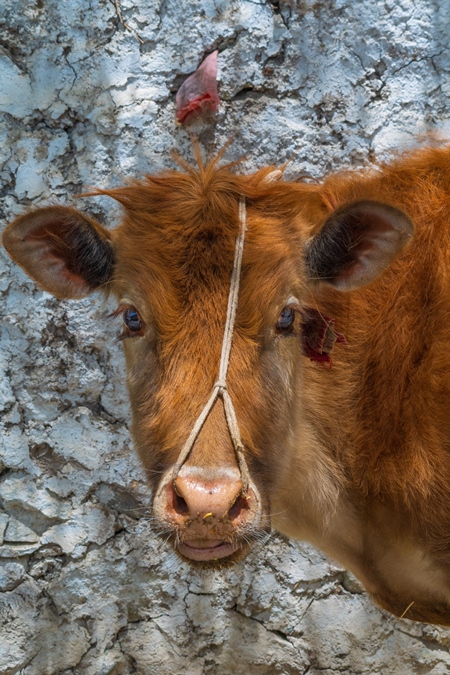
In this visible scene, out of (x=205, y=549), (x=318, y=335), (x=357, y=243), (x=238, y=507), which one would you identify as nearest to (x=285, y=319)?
(x=318, y=335)

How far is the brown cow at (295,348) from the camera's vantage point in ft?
7.34

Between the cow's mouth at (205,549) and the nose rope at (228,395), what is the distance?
0.21 m

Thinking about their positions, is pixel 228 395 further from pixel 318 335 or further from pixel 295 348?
pixel 318 335

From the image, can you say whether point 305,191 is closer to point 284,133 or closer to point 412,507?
point 284,133

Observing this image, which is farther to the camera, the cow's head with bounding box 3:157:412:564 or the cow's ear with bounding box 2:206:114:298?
the cow's ear with bounding box 2:206:114:298

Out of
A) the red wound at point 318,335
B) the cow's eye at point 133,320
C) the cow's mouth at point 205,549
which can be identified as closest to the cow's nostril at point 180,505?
the cow's mouth at point 205,549

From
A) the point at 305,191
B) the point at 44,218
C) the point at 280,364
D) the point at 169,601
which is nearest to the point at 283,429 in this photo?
the point at 280,364

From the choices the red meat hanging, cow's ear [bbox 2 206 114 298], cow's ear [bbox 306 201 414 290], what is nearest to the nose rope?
cow's ear [bbox 306 201 414 290]

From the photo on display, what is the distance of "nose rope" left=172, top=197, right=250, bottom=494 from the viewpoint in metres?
2.04

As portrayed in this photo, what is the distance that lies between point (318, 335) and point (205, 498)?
3.52ft

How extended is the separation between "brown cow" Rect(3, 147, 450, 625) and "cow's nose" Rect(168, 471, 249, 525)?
0.04 feet

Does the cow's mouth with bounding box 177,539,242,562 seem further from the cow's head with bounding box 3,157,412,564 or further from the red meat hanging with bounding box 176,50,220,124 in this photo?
the red meat hanging with bounding box 176,50,220,124

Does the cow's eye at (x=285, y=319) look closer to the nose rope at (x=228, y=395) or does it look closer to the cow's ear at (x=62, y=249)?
the nose rope at (x=228, y=395)

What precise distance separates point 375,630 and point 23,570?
2188 mm
